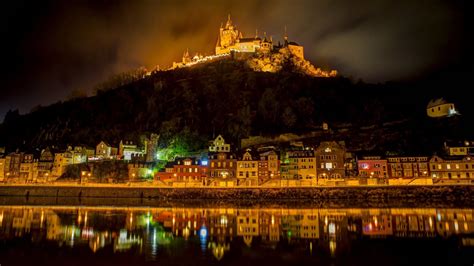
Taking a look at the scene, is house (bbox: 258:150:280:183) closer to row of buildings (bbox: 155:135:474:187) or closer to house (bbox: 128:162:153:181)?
row of buildings (bbox: 155:135:474:187)

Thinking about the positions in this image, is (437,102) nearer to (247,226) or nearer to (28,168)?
(247,226)

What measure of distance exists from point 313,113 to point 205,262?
8553cm

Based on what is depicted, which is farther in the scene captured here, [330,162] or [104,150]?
[104,150]

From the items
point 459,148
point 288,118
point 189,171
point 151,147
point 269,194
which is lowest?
point 269,194

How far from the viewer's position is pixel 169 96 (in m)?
117

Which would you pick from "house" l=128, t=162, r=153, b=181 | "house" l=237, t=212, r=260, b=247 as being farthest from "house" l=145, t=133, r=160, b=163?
"house" l=237, t=212, r=260, b=247

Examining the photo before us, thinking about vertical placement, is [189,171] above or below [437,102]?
below

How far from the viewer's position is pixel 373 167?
66.8m

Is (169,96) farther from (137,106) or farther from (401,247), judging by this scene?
(401,247)

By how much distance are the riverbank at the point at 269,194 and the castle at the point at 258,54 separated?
2910 inches

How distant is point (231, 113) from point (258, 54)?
34.9m

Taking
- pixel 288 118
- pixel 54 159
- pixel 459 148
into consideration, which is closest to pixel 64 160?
pixel 54 159

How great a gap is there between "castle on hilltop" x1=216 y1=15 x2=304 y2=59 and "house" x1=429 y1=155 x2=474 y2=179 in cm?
7982

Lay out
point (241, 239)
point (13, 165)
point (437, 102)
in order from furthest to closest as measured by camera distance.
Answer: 1. point (437, 102)
2. point (13, 165)
3. point (241, 239)
